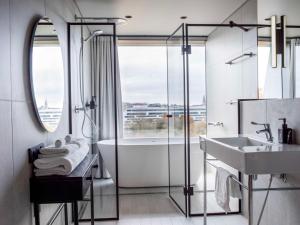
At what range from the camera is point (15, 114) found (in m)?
1.58

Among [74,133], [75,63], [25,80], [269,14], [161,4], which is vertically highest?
[161,4]

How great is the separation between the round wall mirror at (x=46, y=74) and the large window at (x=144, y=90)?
7.40 feet

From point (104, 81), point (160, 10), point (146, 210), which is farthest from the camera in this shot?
point (104, 81)

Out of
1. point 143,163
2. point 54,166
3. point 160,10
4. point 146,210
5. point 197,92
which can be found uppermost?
point 160,10

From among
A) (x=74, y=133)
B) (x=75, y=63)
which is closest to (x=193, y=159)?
(x=74, y=133)

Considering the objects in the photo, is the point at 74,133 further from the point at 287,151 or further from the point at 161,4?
the point at 287,151

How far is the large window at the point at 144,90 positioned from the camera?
15.8 ft

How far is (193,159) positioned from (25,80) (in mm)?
2649

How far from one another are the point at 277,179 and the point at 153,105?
9.12 feet

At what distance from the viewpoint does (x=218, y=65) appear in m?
4.09

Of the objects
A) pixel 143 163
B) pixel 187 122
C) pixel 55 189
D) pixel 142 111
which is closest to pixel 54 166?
pixel 55 189

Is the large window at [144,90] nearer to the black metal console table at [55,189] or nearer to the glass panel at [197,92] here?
the glass panel at [197,92]

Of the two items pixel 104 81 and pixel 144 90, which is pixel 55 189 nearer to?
pixel 104 81

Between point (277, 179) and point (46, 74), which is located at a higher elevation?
point (46, 74)
